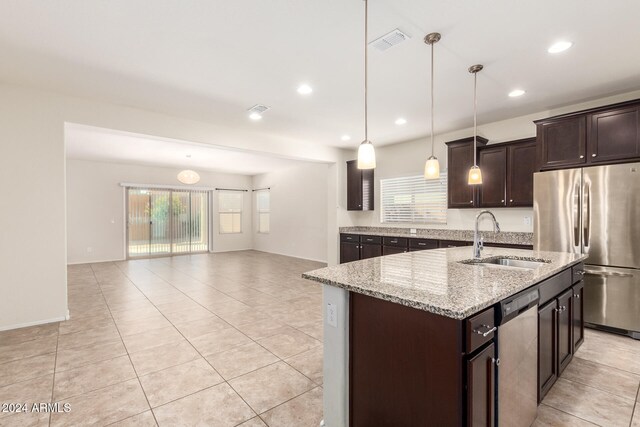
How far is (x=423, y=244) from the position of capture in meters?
5.16

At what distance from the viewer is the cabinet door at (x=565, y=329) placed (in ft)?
7.29

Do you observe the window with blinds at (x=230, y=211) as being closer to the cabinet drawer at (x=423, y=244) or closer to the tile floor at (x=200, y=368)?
the tile floor at (x=200, y=368)

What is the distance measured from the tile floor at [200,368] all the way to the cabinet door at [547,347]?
18 centimetres

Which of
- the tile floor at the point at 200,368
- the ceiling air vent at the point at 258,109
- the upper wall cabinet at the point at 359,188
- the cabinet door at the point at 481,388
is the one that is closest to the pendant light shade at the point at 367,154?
the cabinet door at the point at 481,388

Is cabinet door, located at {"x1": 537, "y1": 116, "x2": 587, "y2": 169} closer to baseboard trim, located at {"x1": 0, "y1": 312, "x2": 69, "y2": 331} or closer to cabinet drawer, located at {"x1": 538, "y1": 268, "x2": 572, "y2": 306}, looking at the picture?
cabinet drawer, located at {"x1": 538, "y1": 268, "x2": 572, "y2": 306}

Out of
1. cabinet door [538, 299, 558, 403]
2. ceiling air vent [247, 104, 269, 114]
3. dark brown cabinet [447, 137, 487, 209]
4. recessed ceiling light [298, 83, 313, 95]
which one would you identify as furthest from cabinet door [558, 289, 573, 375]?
ceiling air vent [247, 104, 269, 114]

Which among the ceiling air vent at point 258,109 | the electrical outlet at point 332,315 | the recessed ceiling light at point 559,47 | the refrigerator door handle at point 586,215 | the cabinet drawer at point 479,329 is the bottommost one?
the electrical outlet at point 332,315

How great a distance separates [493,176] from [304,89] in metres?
3.07

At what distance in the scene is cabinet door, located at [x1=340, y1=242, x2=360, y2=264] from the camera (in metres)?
6.22

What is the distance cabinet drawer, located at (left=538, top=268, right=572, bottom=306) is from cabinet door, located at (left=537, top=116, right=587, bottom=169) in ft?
5.99

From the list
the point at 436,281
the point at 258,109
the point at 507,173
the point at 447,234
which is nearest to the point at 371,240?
the point at 447,234

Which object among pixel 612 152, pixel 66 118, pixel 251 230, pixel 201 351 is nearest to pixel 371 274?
pixel 201 351

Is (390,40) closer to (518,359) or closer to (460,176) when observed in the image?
(518,359)

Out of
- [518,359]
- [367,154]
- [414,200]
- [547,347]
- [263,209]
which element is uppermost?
[367,154]
